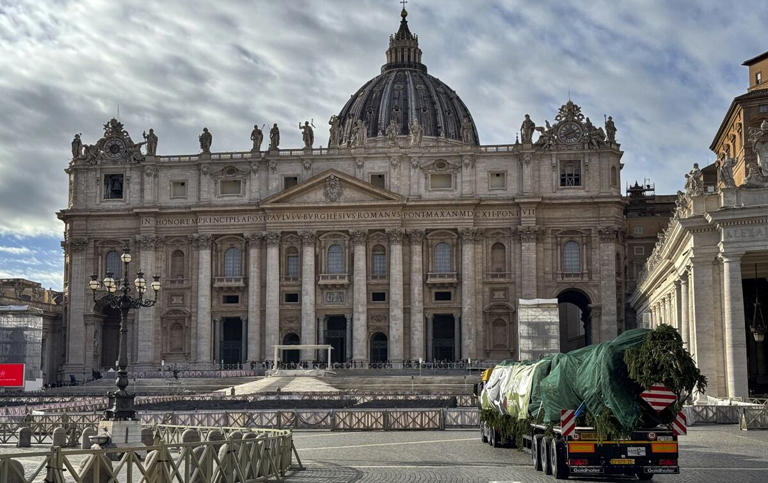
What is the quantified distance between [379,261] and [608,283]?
18838mm

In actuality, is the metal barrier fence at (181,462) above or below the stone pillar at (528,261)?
below

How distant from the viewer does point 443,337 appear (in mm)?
91062

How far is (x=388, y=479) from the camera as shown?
23.4 meters

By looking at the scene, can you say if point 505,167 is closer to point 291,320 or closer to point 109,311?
point 291,320

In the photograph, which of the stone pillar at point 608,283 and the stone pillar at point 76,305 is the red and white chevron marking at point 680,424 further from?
the stone pillar at point 76,305

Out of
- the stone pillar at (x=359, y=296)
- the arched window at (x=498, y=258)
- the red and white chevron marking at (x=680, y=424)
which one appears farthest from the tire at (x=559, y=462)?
the arched window at (x=498, y=258)

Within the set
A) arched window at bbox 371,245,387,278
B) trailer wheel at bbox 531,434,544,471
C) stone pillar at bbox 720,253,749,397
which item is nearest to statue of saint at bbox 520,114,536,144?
arched window at bbox 371,245,387,278

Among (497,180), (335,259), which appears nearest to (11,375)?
(335,259)

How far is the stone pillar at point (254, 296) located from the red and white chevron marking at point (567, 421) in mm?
69008

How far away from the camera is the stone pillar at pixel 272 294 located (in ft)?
294

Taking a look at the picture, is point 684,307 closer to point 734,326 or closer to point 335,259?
point 734,326

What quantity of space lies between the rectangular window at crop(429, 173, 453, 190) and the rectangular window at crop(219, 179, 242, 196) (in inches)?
652

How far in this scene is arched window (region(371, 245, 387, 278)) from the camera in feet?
298

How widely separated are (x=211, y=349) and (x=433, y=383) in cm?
2647
